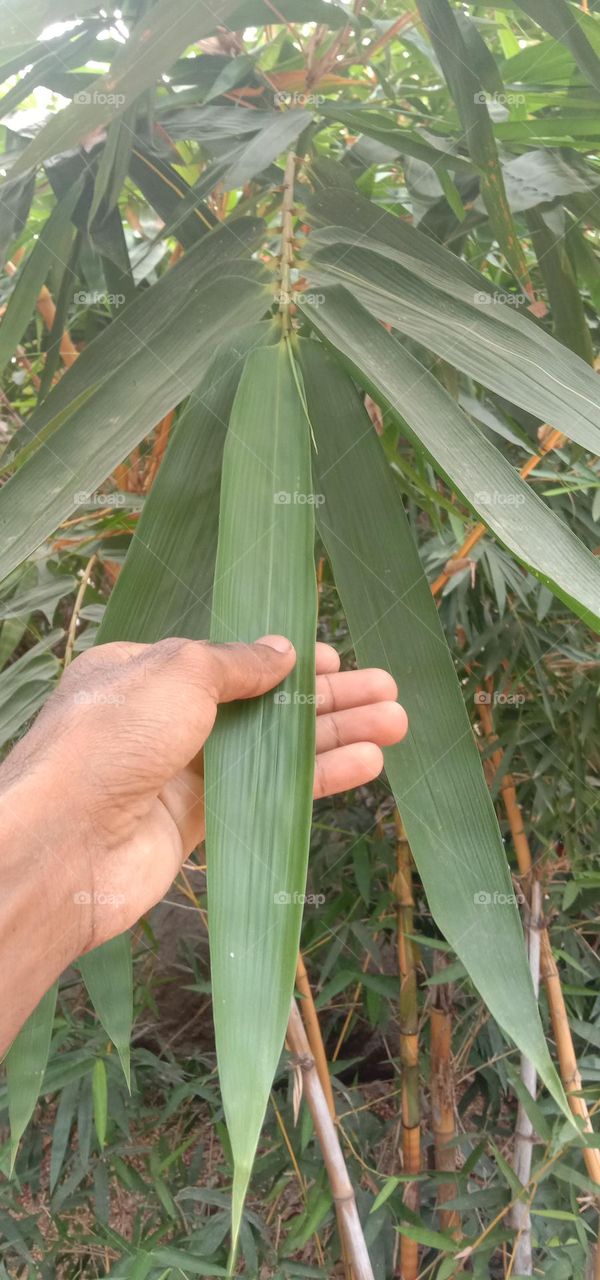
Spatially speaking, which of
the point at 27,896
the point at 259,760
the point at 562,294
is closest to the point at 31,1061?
the point at 27,896

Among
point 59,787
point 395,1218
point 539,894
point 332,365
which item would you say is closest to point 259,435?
point 332,365

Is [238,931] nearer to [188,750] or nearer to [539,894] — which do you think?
[188,750]

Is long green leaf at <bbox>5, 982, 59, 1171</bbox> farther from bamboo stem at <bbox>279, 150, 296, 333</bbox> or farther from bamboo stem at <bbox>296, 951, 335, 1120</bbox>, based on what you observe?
bamboo stem at <bbox>279, 150, 296, 333</bbox>

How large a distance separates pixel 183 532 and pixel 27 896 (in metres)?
0.23

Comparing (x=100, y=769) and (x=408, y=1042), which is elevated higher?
(x=100, y=769)

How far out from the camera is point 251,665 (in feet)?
1.39

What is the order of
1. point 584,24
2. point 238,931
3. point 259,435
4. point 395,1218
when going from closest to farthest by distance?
point 238,931, point 259,435, point 584,24, point 395,1218

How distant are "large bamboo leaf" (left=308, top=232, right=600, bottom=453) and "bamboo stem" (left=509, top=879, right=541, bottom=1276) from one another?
0.49 meters

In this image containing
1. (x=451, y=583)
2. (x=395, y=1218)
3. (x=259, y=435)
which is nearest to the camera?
(x=259, y=435)

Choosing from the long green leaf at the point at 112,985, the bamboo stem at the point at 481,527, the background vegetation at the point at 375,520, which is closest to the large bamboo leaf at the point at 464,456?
the background vegetation at the point at 375,520

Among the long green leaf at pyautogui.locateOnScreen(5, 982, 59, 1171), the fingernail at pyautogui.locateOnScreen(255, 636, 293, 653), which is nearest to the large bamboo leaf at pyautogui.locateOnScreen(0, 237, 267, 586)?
the fingernail at pyautogui.locateOnScreen(255, 636, 293, 653)

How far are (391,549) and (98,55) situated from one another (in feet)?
1.53

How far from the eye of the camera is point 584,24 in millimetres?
592

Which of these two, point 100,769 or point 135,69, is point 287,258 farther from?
point 100,769
